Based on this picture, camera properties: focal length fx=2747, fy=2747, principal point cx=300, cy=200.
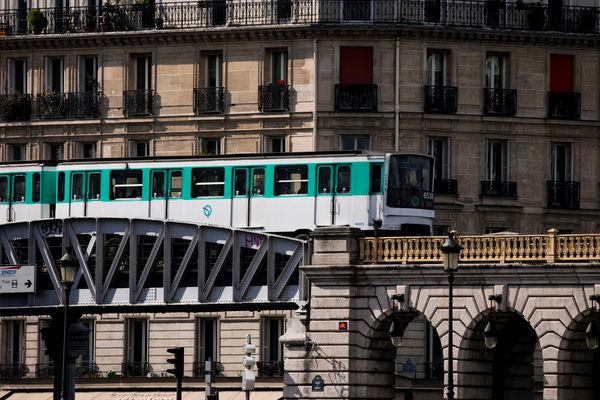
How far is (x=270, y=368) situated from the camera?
9388 cm

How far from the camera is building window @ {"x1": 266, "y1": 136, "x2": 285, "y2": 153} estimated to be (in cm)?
9462

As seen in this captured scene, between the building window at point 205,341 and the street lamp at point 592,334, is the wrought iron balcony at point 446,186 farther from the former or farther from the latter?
the street lamp at point 592,334

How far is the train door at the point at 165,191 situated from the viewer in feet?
284

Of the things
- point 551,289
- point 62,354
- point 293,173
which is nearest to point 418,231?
point 293,173

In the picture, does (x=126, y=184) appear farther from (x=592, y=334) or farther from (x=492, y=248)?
(x=592, y=334)

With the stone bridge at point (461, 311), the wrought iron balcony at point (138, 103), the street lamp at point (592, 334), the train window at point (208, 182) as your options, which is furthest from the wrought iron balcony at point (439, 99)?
the street lamp at point (592, 334)

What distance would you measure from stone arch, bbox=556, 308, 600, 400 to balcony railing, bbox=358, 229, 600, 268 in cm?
170

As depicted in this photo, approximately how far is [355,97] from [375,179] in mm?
10479

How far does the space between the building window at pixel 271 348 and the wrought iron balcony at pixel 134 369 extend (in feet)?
14.5

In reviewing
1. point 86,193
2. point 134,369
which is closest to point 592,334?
point 86,193

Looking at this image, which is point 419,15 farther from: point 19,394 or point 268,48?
point 19,394

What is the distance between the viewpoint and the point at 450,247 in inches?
2749

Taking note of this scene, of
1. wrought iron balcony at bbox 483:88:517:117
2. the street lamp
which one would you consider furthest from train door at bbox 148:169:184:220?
the street lamp

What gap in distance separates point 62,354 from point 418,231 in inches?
675
